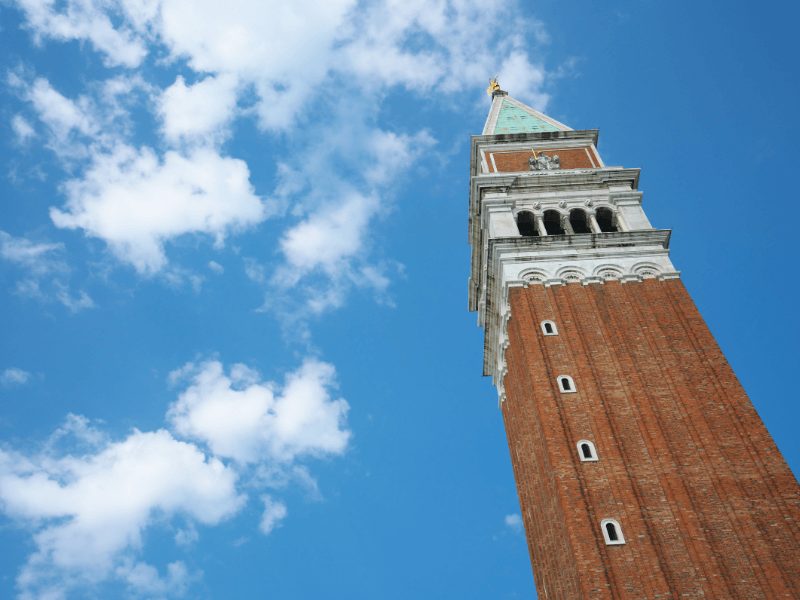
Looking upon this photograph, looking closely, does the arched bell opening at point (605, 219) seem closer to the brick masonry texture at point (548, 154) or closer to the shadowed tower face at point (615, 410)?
the shadowed tower face at point (615, 410)

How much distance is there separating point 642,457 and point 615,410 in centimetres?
254

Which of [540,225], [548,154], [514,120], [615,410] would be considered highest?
[514,120]

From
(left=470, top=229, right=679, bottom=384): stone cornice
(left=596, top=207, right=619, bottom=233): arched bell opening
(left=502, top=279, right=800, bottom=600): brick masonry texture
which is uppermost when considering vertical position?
(left=596, top=207, right=619, bottom=233): arched bell opening

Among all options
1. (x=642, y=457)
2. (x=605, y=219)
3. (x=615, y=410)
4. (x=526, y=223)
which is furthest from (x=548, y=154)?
(x=642, y=457)

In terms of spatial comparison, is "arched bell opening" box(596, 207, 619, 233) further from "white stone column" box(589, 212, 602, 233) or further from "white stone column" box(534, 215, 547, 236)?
"white stone column" box(534, 215, 547, 236)

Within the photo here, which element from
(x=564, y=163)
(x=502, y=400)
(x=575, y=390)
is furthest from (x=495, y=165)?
(x=575, y=390)

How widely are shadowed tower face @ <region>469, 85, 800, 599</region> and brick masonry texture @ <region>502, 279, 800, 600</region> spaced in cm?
A: 6

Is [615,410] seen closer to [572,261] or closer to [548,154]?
[572,261]

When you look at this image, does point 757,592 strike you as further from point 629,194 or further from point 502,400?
point 629,194

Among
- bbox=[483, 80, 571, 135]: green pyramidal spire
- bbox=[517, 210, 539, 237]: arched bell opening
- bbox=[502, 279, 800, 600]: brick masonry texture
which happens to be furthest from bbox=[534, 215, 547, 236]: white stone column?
bbox=[483, 80, 571, 135]: green pyramidal spire

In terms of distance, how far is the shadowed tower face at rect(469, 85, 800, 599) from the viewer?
27.6m

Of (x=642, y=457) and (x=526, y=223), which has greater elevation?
(x=526, y=223)

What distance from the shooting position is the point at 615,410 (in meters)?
33.0

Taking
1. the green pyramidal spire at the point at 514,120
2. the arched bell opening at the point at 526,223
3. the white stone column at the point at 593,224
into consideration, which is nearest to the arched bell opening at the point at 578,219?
the white stone column at the point at 593,224
